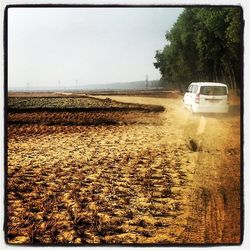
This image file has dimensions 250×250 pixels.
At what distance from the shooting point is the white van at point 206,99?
401cm

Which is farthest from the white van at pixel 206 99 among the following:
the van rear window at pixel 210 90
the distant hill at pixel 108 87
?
the distant hill at pixel 108 87

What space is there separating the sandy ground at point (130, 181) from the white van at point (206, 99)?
0.07m

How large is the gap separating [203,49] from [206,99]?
383 millimetres

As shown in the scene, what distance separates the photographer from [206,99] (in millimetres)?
4070

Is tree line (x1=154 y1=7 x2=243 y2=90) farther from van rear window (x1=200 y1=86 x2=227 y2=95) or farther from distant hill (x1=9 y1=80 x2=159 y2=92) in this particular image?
distant hill (x1=9 y1=80 x2=159 y2=92)

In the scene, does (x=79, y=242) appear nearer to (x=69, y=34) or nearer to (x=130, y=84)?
(x=130, y=84)

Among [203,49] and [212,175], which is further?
[203,49]

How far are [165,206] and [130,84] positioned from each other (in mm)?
948

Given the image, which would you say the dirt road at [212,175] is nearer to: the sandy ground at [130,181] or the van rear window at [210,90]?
the sandy ground at [130,181]

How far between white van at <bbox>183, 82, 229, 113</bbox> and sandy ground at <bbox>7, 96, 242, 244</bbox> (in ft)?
0.22

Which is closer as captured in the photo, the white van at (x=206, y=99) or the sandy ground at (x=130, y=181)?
the sandy ground at (x=130, y=181)

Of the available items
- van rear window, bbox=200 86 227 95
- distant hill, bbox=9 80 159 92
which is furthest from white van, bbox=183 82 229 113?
distant hill, bbox=9 80 159 92

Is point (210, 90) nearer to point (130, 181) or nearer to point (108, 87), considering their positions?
point (108, 87)

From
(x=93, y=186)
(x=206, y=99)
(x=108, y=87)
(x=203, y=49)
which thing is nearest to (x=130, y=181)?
(x=93, y=186)
